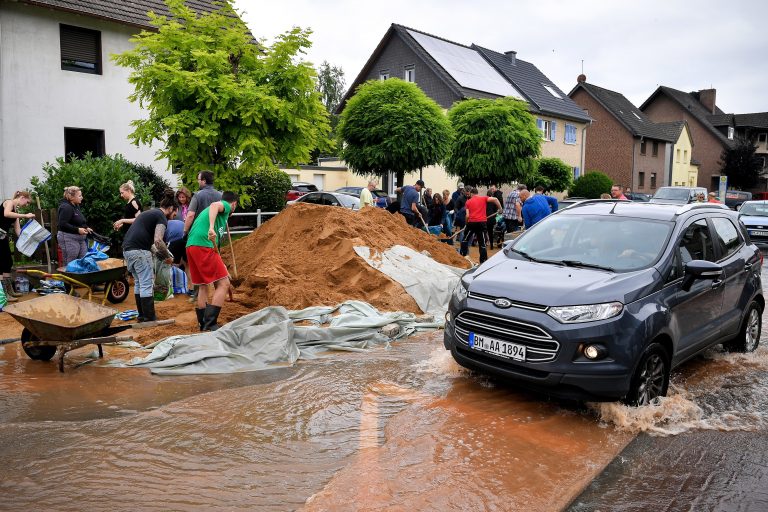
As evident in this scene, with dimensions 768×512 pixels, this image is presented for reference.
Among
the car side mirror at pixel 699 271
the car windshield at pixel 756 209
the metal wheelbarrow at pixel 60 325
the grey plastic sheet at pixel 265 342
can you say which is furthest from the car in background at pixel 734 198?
the metal wheelbarrow at pixel 60 325

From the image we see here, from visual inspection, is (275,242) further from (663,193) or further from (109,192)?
(663,193)

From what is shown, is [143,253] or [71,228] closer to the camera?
[143,253]

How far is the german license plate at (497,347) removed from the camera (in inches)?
202

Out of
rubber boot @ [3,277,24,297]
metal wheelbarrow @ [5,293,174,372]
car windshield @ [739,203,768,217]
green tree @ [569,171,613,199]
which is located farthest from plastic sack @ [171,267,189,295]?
green tree @ [569,171,613,199]

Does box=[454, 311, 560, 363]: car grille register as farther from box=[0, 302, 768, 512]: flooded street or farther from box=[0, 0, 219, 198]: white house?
box=[0, 0, 219, 198]: white house

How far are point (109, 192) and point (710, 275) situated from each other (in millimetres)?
10549

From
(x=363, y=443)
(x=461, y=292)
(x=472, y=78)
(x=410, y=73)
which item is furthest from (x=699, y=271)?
(x=410, y=73)

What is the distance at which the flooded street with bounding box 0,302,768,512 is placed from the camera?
392cm

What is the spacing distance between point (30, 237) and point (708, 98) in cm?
7435

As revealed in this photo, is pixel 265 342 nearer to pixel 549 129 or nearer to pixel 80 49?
pixel 80 49

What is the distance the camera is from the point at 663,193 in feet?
83.8

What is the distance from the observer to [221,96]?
488 inches

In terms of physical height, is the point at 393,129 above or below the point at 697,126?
below

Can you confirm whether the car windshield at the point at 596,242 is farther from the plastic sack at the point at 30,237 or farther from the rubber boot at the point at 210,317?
the plastic sack at the point at 30,237
